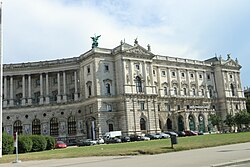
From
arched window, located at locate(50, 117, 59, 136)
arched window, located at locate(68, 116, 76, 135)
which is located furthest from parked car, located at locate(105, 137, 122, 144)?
arched window, located at locate(50, 117, 59, 136)

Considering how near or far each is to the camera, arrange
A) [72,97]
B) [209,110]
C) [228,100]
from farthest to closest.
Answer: [228,100] < [209,110] < [72,97]

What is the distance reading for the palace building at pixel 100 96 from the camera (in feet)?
267

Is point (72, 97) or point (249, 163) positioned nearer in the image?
point (249, 163)

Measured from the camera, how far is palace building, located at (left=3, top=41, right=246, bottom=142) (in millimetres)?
81438

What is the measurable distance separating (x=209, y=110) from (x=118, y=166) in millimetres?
84344

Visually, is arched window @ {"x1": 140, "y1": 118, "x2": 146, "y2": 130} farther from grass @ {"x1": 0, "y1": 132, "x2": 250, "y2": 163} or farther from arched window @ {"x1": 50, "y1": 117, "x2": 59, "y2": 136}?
grass @ {"x1": 0, "y1": 132, "x2": 250, "y2": 163}

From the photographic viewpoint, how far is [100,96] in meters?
80.4

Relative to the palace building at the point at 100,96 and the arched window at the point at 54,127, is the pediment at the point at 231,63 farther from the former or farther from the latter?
the arched window at the point at 54,127

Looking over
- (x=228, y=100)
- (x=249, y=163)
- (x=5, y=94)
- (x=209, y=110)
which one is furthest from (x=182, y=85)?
(x=249, y=163)

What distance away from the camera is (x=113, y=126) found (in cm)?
8094

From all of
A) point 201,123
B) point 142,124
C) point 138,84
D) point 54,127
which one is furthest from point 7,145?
point 201,123

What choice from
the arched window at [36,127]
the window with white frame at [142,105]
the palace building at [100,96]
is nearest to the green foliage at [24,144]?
the palace building at [100,96]

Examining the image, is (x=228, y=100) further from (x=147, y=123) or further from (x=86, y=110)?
(x=86, y=110)

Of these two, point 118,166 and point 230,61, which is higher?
point 230,61
